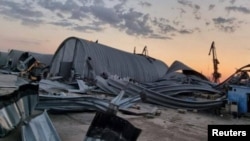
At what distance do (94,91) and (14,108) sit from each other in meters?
9.29

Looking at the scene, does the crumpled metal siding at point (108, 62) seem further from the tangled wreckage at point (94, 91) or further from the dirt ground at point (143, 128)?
the dirt ground at point (143, 128)

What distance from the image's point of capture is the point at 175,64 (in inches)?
1204

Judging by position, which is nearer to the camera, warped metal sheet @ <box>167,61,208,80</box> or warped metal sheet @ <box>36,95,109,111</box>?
warped metal sheet @ <box>36,95,109,111</box>

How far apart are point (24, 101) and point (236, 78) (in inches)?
398

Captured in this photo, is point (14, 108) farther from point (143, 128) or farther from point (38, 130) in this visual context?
point (143, 128)

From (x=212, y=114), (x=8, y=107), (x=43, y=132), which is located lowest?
(x=212, y=114)

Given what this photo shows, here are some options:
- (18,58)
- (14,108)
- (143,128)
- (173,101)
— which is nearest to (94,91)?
(173,101)

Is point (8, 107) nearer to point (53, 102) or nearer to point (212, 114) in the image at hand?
point (53, 102)

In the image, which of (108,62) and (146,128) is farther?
(108,62)

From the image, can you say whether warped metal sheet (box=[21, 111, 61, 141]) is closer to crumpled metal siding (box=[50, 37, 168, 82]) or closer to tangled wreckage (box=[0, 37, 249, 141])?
tangled wreckage (box=[0, 37, 249, 141])

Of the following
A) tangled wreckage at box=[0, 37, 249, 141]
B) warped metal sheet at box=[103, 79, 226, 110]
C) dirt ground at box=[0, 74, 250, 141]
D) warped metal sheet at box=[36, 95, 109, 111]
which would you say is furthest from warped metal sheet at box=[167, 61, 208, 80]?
warped metal sheet at box=[36, 95, 109, 111]

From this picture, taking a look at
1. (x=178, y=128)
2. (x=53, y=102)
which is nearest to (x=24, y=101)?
(x=53, y=102)

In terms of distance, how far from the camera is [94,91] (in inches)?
555

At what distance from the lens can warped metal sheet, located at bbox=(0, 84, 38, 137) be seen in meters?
4.58
